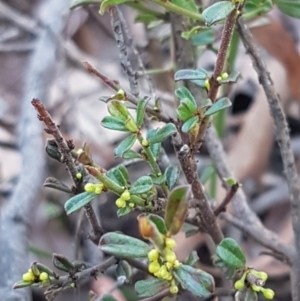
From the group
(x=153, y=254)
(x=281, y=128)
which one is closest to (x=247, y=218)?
(x=281, y=128)

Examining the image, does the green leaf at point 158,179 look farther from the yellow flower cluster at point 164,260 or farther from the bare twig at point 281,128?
the bare twig at point 281,128

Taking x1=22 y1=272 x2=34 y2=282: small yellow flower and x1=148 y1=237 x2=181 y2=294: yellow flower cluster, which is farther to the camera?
x1=22 y1=272 x2=34 y2=282: small yellow flower

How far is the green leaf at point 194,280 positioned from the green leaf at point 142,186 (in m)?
0.06

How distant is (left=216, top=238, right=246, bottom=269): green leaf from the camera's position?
1.45 ft

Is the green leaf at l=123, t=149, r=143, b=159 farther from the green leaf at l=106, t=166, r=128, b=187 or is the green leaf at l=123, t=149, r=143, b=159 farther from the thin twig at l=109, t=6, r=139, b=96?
the thin twig at l=109, t=6, r=139, b=96

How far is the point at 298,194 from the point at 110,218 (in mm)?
588

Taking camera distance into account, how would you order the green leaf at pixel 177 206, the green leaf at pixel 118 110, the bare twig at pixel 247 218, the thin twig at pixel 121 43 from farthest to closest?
the bare twig at pixel 247 218 → the thin twig at pixel 121 43 → the green leaf at pixel 118 110 → the green leaf at pixel 177 206

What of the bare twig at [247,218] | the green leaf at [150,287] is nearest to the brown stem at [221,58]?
the green leaf at [150,287]

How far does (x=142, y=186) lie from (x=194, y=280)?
0.07 m

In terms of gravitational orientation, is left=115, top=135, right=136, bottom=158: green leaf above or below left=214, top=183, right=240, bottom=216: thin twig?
above

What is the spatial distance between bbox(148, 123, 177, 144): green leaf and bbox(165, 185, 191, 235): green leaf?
101 mm

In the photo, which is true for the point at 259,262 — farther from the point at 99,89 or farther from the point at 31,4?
the point at 31,4

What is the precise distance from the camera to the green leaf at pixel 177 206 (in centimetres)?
30

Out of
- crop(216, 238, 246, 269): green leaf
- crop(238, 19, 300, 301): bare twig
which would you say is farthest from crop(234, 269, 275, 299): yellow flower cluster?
crop(238, 19, 300, 301): bare twig
